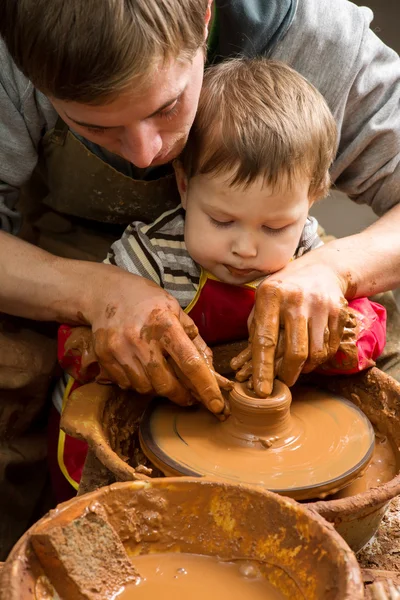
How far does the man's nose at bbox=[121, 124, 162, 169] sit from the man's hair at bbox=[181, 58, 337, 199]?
16 cm

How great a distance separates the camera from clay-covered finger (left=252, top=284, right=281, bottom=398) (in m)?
1.70

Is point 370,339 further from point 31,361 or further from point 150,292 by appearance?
point 31,361

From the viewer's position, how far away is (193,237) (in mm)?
1905

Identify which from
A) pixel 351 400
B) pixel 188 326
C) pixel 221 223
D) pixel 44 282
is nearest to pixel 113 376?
pixel 188 326

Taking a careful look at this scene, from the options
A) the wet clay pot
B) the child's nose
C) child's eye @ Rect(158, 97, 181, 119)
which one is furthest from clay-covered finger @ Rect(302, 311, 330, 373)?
the wet clay pot

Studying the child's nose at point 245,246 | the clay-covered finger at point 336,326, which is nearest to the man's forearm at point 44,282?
the child's nose at point 245,246

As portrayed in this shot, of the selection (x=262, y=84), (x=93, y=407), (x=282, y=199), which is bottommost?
(x=93, y=407)

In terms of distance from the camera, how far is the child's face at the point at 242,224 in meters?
1.80

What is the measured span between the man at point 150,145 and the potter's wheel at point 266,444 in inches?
2.4

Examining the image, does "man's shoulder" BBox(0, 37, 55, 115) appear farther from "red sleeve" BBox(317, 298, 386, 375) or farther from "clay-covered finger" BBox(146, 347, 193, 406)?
"red sleeve" BBox(317, 298, 386, 375)

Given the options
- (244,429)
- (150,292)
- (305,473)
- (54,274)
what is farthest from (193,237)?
(305,473)

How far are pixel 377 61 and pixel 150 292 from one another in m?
1.01

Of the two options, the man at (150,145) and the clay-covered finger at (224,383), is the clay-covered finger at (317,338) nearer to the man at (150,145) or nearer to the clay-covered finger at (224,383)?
the man at (150,145)

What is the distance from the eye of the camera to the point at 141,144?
1666mm
